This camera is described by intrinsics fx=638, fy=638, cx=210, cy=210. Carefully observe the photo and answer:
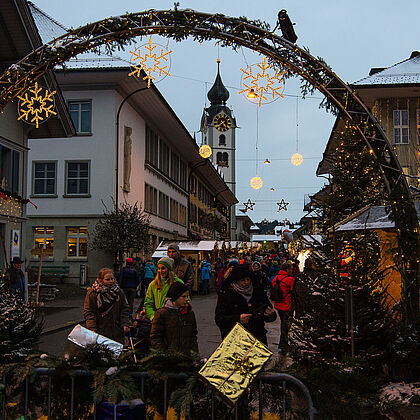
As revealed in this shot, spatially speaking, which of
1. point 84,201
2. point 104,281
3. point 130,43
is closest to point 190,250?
point 84,201

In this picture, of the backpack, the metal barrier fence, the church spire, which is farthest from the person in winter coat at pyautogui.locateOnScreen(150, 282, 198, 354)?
the church spire

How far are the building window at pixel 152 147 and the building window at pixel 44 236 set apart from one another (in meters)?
7.96

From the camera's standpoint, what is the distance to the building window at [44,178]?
32312 millimetres

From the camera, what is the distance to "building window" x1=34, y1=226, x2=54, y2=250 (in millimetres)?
31983

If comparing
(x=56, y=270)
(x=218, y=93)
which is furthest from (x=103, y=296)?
(x=218, y=93)

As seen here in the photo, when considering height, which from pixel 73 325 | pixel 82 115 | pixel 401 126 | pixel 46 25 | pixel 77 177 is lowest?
pixel 73 325

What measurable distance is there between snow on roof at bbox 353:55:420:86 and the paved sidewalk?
1311 centimetres

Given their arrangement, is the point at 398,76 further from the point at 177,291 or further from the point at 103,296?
the point at 177,291

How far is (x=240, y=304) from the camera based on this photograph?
23.1 feet

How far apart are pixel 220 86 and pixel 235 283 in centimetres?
10555

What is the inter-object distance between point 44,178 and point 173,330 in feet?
89.6

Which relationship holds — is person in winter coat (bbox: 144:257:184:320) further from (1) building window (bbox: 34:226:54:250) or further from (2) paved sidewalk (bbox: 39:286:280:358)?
(1) building window (bbox: 34:226:54:250)

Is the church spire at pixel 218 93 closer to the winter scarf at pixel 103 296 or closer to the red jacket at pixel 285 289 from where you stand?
the red jacket at pixel 285 289

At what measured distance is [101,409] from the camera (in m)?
4.44
